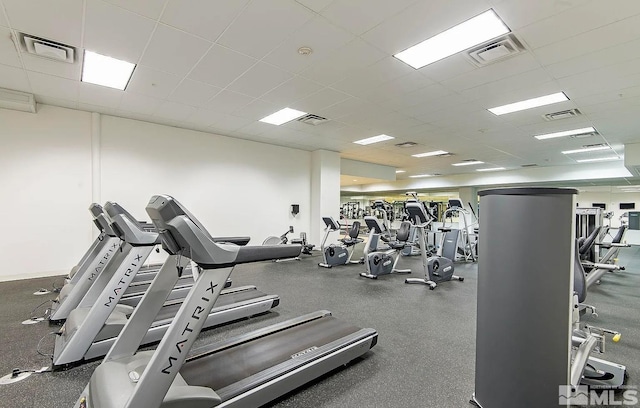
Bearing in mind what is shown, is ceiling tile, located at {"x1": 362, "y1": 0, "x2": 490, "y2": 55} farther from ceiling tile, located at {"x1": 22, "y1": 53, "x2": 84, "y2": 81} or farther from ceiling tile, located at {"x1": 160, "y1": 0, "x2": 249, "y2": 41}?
ceiling tile, located at {"x1": 22, "y1": 53, "x2": 84, "y2": 81}

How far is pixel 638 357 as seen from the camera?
238cm

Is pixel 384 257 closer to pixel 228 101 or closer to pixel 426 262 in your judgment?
Result: pixel 426 262

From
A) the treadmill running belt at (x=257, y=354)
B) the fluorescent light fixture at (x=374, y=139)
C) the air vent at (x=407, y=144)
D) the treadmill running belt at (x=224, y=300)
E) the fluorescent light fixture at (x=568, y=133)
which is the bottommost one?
the treadmill running belt at (x=224, y=300)

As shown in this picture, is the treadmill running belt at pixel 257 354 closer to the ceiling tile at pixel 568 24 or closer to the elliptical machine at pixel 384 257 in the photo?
the elliptical machine at pixel 384 257

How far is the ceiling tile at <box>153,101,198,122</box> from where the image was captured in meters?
4.86

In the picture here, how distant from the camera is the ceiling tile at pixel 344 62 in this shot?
120 inches

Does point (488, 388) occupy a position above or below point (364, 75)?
below

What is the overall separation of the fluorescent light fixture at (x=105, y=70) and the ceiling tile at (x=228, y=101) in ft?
3.88

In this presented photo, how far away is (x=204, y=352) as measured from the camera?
2078mm

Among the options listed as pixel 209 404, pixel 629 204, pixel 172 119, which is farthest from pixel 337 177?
pixel 629 204

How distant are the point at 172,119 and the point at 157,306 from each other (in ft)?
16.1

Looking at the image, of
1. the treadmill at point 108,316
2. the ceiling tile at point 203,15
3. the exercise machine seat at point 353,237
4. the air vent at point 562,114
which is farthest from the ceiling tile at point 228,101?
the air vent at point 562,114

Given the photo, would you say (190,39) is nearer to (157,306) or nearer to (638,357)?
(157,306)

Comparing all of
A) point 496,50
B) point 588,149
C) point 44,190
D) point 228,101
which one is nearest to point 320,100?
point 228,101
